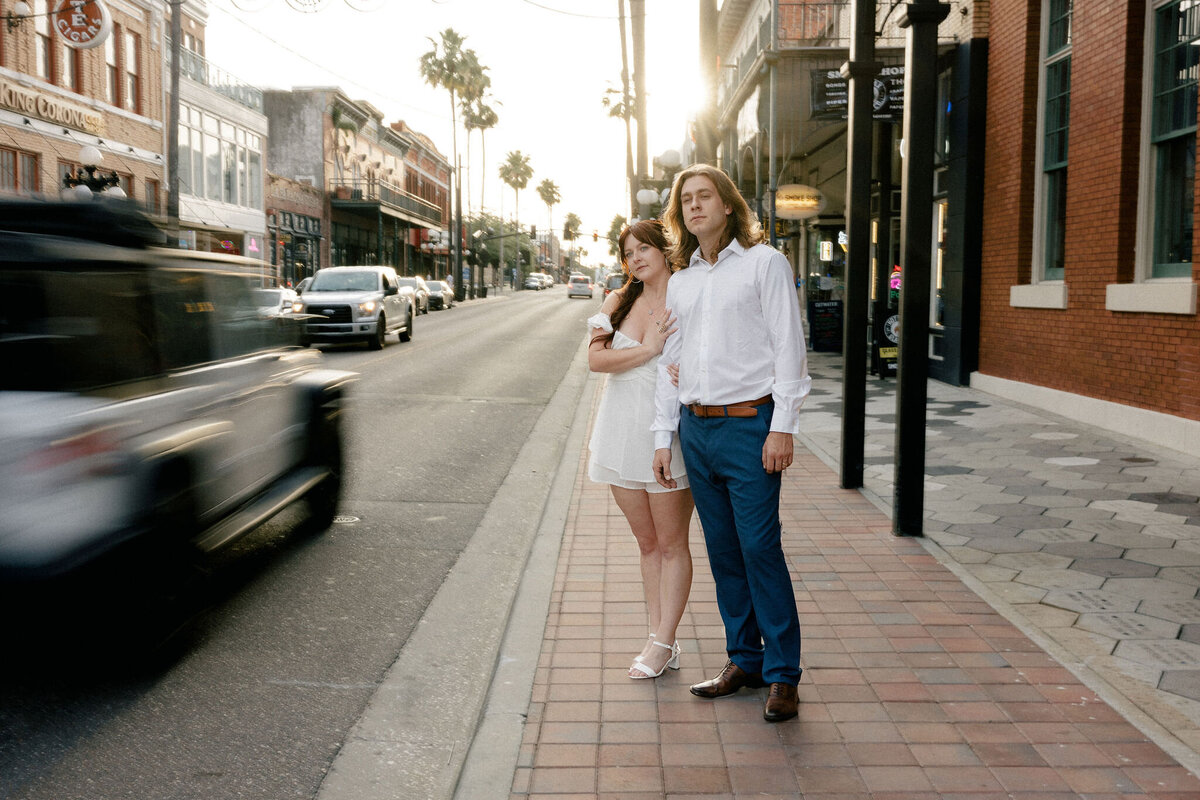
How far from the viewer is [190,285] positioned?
4.68 m

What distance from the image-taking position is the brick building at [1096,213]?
9070 mm

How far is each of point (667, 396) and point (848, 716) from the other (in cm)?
127

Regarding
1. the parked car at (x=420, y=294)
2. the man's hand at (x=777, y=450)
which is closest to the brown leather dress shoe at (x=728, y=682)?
the man's hand at (x=777, y=450)

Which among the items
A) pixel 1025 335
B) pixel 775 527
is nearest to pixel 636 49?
pixel 1025 335

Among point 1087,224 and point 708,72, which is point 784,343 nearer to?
point 1087,224

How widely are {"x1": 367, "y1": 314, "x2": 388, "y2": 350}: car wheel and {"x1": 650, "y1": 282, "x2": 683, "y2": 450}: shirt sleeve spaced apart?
56.9 ft

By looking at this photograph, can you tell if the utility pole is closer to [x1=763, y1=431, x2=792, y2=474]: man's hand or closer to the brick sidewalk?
the brick sidewalk

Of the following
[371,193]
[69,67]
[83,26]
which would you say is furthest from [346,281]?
[371,193]

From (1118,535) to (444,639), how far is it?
3.96 m

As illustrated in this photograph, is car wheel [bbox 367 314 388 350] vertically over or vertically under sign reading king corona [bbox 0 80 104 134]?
under

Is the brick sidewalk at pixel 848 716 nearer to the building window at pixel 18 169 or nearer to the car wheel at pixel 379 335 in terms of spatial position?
the car wheel at pixel 379 335

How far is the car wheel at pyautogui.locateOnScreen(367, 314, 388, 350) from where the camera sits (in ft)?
67.4

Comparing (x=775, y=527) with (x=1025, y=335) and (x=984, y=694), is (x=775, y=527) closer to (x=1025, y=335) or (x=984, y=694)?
(x=984, y=694)

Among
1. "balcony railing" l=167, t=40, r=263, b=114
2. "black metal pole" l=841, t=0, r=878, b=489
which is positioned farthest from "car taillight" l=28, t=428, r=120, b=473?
"balcony railing" l=167, t=40, r=263, b=114
